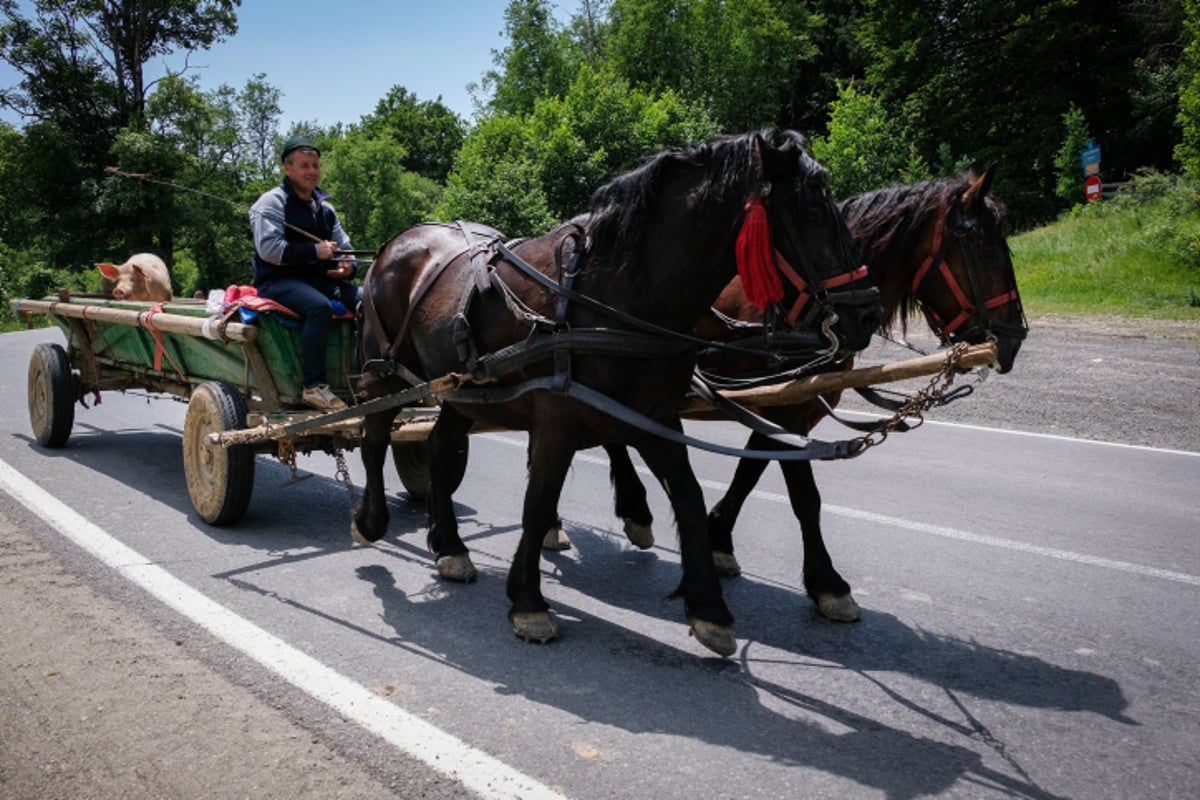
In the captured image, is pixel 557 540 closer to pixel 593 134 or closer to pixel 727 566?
pixel 727 566

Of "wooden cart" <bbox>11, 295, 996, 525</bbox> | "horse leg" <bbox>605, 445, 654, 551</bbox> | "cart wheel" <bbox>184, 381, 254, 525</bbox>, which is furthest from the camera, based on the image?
"cart wheel" <bbox>184, 381, 254, 525</bbox>

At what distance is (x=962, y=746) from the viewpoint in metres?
3.40

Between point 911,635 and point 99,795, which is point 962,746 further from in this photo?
point 99,795

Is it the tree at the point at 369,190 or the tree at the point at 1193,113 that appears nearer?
the tree at the point at 1193,113

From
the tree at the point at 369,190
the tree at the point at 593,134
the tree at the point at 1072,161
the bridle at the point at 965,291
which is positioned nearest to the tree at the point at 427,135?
the tree at the point at 369,190

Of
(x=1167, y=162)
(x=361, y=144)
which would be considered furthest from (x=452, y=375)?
(x=361, y=144)

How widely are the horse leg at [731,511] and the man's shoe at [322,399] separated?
238 cm

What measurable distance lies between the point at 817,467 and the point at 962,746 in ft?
15.2

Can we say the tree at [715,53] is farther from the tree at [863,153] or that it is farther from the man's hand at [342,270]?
the man's hand at [342,270]

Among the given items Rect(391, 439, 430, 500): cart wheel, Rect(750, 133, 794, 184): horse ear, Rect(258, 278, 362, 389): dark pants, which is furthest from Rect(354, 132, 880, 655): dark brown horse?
Rect(391, 439, 430, 500): cart wheel

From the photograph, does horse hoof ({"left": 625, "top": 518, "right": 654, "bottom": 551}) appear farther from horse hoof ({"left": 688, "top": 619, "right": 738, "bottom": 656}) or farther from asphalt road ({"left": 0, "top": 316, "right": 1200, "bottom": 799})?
horse hoof ({"left": 688, "top": 619, "right": 738, "bottom": 656})

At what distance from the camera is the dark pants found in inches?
236

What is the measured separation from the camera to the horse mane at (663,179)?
395 cm

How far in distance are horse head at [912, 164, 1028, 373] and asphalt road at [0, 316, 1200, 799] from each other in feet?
4.46
